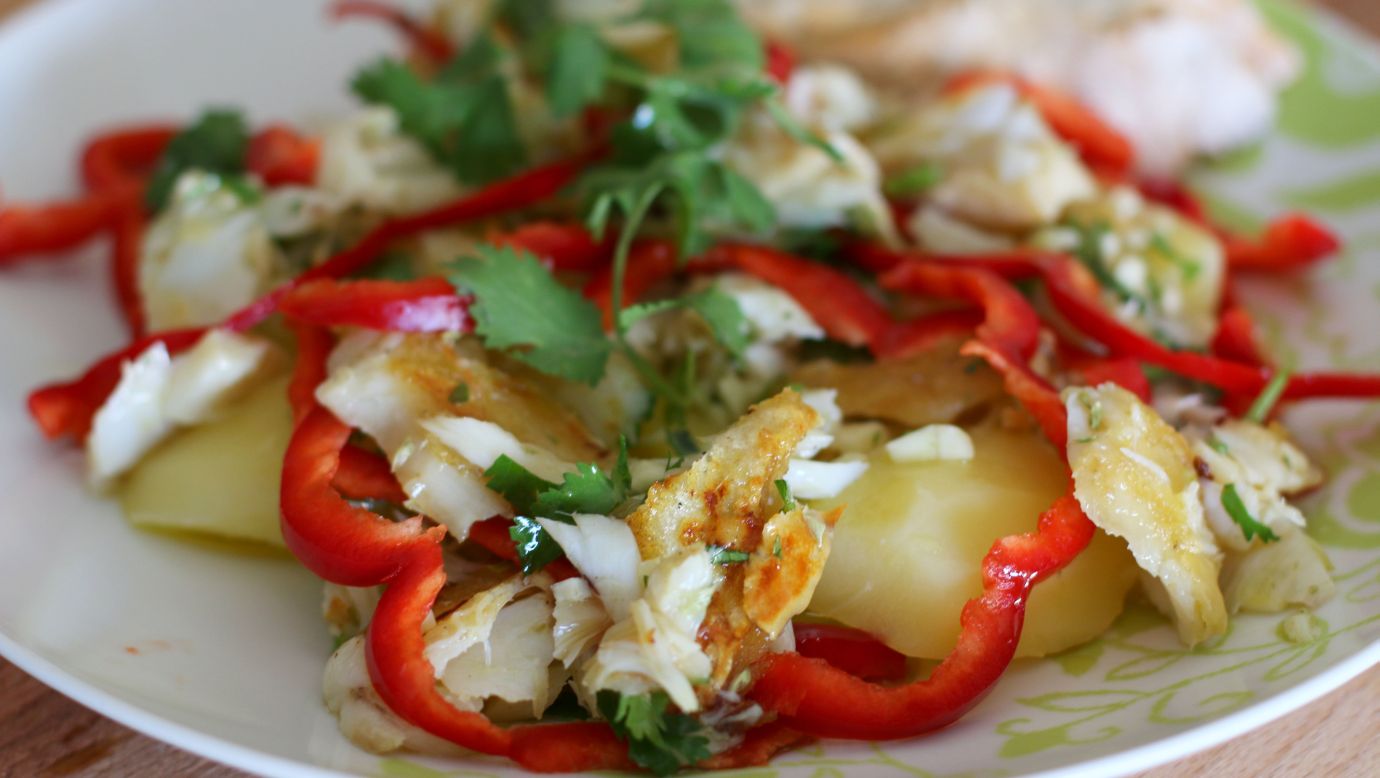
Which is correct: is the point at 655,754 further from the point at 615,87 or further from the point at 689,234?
the point at 615,87

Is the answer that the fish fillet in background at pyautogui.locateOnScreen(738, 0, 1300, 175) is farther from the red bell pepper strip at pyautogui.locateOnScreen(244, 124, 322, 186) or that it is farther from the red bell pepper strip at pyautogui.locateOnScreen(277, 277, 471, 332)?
the red bell pepper strip at pyautogui.locateOnScreen(277, 277, 471, 332)

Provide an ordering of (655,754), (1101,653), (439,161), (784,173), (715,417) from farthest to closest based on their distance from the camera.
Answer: (439,161) < (784,173) < (715,417) < (1101,653) < (655,754)

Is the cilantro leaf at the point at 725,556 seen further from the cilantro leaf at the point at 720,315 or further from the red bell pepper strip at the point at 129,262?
the red bell pepper strip at the point at 129,262

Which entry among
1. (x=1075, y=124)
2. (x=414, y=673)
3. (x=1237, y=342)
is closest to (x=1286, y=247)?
(x=1237, y=342)

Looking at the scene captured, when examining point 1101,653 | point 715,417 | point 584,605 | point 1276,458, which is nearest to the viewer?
point 584,605

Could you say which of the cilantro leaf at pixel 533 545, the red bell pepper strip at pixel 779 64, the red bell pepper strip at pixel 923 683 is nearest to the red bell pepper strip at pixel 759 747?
the red bell pepper strip at pixel 923 683

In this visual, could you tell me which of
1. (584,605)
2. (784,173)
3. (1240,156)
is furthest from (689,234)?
(1240,156)
